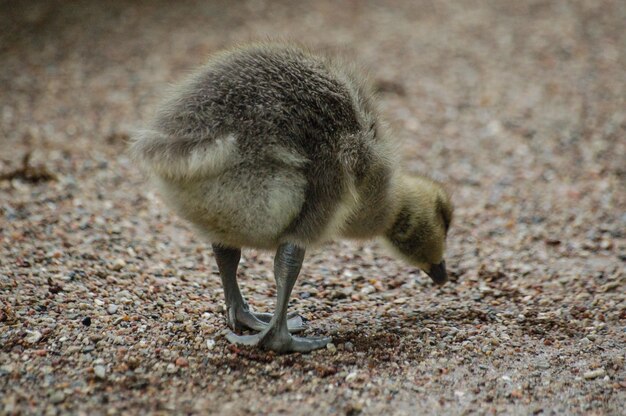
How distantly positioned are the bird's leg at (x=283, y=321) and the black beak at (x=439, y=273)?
1048mm

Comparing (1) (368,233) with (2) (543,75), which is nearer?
(1) (368,233)

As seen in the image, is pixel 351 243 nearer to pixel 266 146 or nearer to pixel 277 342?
pixel 277 342

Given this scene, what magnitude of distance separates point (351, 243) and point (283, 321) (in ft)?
6.15

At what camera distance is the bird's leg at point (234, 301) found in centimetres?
390

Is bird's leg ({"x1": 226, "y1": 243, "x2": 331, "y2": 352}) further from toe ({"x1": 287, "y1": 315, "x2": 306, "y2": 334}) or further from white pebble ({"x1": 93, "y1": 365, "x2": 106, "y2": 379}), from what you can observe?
white pebble ({"x1": 93, "y1": 365, "x2": 106, "y2": 379})

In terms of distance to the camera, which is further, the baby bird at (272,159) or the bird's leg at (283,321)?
the bird's leg at (283,321)

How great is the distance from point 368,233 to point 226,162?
1117 millimetres

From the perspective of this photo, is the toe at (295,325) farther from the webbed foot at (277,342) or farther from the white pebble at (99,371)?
the white pebble at (99,371)

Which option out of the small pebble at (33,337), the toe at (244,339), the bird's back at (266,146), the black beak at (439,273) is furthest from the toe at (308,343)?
the small pebble at (33,337)

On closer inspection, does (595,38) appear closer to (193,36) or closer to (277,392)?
(193,36)

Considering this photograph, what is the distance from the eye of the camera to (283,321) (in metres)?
3.65

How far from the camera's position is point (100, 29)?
9297mm

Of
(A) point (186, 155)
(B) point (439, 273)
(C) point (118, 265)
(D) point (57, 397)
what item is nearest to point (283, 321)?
(A) point (186, 155)

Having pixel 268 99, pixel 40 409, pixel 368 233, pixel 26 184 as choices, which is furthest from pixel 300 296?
A: pixel 26 184
